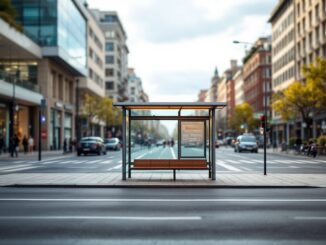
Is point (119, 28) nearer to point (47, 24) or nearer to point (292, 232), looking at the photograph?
point (47, 24)

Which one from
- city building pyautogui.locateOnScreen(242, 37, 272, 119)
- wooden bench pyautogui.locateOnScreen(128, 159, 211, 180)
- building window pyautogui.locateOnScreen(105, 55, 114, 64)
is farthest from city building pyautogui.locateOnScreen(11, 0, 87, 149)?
building window pyautogui.locateOnScreen(105, 55, 114, 64)

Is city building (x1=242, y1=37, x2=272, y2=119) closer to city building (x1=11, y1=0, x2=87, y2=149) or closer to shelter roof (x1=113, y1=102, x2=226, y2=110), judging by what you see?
city building (x1=11, y1=0, x2=87, y2=149)

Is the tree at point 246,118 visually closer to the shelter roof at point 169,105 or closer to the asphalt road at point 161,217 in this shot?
the shelter roof at point 169,105

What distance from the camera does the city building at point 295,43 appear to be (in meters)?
58.5

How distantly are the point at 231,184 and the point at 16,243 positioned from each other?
951 cm

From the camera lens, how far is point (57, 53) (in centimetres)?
5366

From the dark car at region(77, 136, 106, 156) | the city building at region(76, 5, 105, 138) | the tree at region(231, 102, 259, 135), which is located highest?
the city building at region(76, 5, 105, 138)

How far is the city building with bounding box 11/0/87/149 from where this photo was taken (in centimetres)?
5366

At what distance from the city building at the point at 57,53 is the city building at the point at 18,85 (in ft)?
3.87

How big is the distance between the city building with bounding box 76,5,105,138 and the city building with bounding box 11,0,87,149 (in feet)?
9.33

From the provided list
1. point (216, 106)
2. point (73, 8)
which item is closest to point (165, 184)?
point (216, 106)

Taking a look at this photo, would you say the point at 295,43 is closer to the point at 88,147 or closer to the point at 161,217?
the point at 88,147

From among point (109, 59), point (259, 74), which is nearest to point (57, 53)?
point (259, 74)

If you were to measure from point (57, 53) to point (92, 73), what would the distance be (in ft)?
81.7
